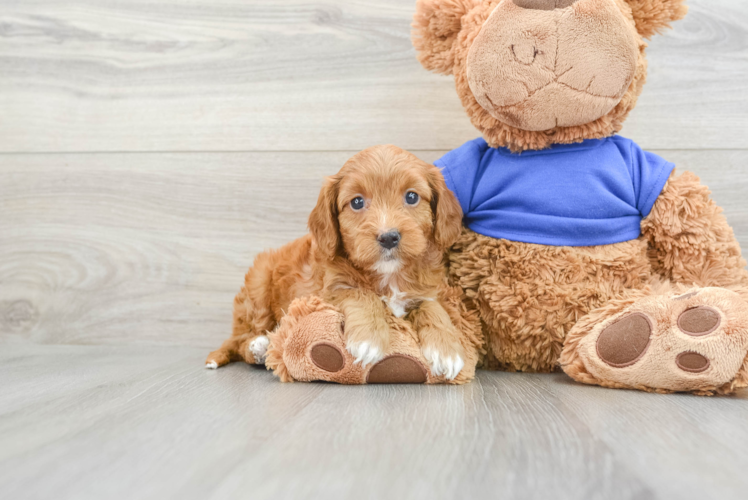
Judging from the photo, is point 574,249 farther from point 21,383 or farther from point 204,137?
point 21,383

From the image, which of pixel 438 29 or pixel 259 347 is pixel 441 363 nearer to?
→ pixel 259 347

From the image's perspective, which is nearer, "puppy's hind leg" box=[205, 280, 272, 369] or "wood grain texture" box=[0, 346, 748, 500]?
"wood grain texture" box=[0, 346, 748, 500]

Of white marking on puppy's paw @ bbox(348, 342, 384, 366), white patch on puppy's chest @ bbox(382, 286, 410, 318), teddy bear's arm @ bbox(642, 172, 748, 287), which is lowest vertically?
white marking on puppy's paw @ bbox(348, 342, 384, 366)

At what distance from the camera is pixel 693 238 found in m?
1.40

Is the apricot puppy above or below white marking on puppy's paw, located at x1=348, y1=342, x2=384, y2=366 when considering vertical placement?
above

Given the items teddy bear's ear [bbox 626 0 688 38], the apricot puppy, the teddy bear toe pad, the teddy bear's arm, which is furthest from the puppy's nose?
teddy bear's ear [bbox 626 0 688 38]

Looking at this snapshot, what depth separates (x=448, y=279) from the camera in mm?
1536

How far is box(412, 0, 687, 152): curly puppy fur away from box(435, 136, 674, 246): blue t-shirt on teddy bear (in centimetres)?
5

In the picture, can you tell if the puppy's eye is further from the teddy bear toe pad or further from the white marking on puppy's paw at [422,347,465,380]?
the teddy bear toe pad

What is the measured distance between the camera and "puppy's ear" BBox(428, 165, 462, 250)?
1.41 metres

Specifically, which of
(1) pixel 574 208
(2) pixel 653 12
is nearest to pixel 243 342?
(1) pixel 574 208

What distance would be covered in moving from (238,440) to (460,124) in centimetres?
135

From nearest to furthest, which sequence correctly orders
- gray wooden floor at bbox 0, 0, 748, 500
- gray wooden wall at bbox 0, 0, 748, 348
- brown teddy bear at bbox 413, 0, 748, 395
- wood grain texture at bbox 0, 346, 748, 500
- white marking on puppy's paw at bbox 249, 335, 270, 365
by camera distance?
1. wood grain texture at bbox 0, 346, 748, 500
2. brown teddy bear at bbox 413, 0, 748, 395
3. white marking on puppy's paw at bbox 249, 335, 270, 365
4. gray wooden floor at bbox 0, 0, 748, 500
5. gray wooden wall at bbox 0, 0, 748, 348

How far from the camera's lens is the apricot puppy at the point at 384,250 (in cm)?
129
